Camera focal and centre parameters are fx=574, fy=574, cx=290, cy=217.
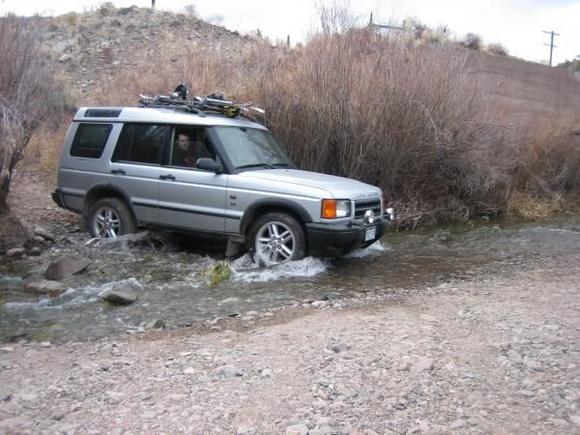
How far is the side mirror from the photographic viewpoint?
7258 millimetres

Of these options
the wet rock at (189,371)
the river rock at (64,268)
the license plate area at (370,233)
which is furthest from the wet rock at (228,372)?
the river rock at (64,268)

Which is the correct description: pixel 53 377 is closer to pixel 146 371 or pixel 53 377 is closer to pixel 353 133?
pixel 146 371

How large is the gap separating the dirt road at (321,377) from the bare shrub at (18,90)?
3.78 meters

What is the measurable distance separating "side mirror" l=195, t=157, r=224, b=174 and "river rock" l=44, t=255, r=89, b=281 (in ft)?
6.27

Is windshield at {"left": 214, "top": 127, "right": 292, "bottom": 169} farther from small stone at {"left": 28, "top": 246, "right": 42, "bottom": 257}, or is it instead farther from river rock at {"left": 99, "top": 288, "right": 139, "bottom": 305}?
small stone at {"left": 28, "top": 246, "right": 42, "bottom": 257}

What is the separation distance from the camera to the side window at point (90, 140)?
27.1 feet

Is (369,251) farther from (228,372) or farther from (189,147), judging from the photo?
(228,372)

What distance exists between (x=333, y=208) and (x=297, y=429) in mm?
3698

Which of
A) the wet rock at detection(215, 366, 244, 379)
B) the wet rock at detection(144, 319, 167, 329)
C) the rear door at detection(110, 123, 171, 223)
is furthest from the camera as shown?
the rear door at detection(110, 123, 171, 223)

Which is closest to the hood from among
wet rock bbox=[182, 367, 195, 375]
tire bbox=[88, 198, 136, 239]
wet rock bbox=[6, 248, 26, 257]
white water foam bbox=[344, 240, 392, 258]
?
white water foam bbox=[344, 240, 392, 258]

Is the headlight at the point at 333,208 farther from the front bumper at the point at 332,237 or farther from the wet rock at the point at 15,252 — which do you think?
the wet rock at the point at 15,252

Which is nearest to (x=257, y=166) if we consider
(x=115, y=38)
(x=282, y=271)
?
(x=282, y=271)

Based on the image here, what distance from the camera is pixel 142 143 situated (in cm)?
798

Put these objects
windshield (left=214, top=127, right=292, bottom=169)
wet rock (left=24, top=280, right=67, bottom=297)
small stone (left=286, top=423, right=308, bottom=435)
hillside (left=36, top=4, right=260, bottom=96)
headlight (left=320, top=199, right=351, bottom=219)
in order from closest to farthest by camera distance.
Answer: small stone (left=286, top=423, right=308, bottom=435) → wet rock (left=24, top=280, right=67, bottom=297) → headlight (left=320, top=199, right=351, bottom=219) → windshield (left=214, top=127, right=292, bottom=169) → hillside (left=36, top=4, right=260, bottom=96)
